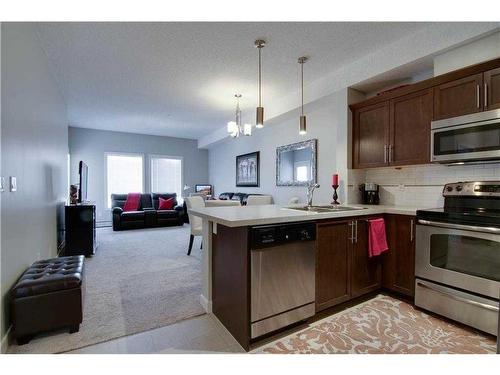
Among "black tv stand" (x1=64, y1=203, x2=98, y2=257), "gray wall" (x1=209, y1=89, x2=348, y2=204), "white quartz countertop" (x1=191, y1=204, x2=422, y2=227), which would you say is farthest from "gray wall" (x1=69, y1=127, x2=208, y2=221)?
"white quartz countertop" (x1=191, y1=204, x2=422, y2=227)

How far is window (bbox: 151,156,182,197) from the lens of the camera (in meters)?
7.77

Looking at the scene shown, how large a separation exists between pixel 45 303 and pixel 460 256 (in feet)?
10.6

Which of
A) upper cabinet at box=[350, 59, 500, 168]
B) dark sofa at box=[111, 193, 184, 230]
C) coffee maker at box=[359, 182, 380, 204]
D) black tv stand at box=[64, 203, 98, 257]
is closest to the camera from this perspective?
upper cabinet at box=[350, 59, 500, 168]

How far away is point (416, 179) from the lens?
283cm

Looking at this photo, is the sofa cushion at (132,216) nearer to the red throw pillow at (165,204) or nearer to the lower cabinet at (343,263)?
the red throw pillow at (165,204)

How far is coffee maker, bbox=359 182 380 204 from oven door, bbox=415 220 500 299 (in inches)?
36.9

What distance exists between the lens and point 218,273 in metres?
2.08

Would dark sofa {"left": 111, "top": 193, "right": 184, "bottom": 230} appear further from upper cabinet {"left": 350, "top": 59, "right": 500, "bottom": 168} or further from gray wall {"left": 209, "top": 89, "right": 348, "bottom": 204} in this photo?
upper cabinet {"left": 350, "top": 59, "right": 500, "bottom": 168}

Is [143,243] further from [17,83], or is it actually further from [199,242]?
[17,83]

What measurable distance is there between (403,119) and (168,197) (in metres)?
6.40

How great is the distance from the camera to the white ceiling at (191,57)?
2396 mm

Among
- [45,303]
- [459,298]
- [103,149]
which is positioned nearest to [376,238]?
[459,298]

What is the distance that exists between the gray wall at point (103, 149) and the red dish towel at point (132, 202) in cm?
71
